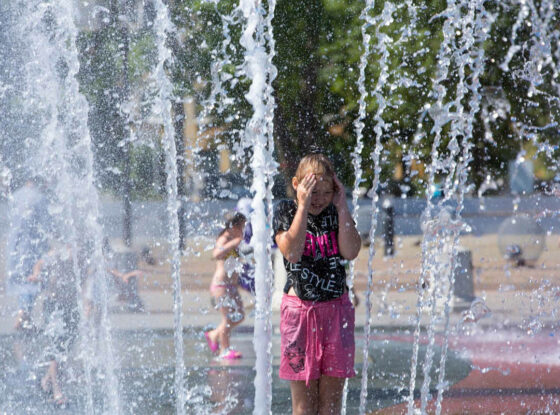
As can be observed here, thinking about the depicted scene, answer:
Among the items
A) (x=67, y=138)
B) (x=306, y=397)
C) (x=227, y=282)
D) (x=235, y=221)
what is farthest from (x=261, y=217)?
(x=67, y=138)

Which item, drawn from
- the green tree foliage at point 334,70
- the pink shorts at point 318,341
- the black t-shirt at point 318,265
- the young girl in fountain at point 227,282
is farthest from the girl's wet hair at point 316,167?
the young girl in fountain at point 227,282

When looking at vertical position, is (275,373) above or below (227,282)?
below

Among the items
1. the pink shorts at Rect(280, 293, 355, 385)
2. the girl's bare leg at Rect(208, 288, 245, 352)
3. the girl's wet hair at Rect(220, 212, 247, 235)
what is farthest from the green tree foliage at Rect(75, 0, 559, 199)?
the pink shorts at Rect(280, 293, 355, 385)

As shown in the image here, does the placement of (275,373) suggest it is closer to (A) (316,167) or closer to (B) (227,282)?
(B) (227,282)

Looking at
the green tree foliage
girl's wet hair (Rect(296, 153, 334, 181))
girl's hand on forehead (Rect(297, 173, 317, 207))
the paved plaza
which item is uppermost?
the green tree foliage

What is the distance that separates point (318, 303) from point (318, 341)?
16 cm

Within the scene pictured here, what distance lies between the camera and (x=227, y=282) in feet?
17.1

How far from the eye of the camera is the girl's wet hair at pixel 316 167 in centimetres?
296

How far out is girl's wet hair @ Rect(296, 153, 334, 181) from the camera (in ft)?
9.71

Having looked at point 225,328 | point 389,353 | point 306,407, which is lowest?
point 389,353

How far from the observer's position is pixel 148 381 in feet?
15.7

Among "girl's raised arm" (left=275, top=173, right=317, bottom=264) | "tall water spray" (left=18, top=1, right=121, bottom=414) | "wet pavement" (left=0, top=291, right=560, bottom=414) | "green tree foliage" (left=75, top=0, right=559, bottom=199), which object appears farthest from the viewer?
"green tree foliage" (left=75, top=0, right=559, bottom=199)

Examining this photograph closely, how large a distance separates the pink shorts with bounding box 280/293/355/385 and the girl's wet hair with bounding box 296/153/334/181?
0.53 metres

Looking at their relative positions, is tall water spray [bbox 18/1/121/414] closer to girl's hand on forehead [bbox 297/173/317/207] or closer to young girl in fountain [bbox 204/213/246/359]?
young girl in fountain [bbox 204/213/246/359]
